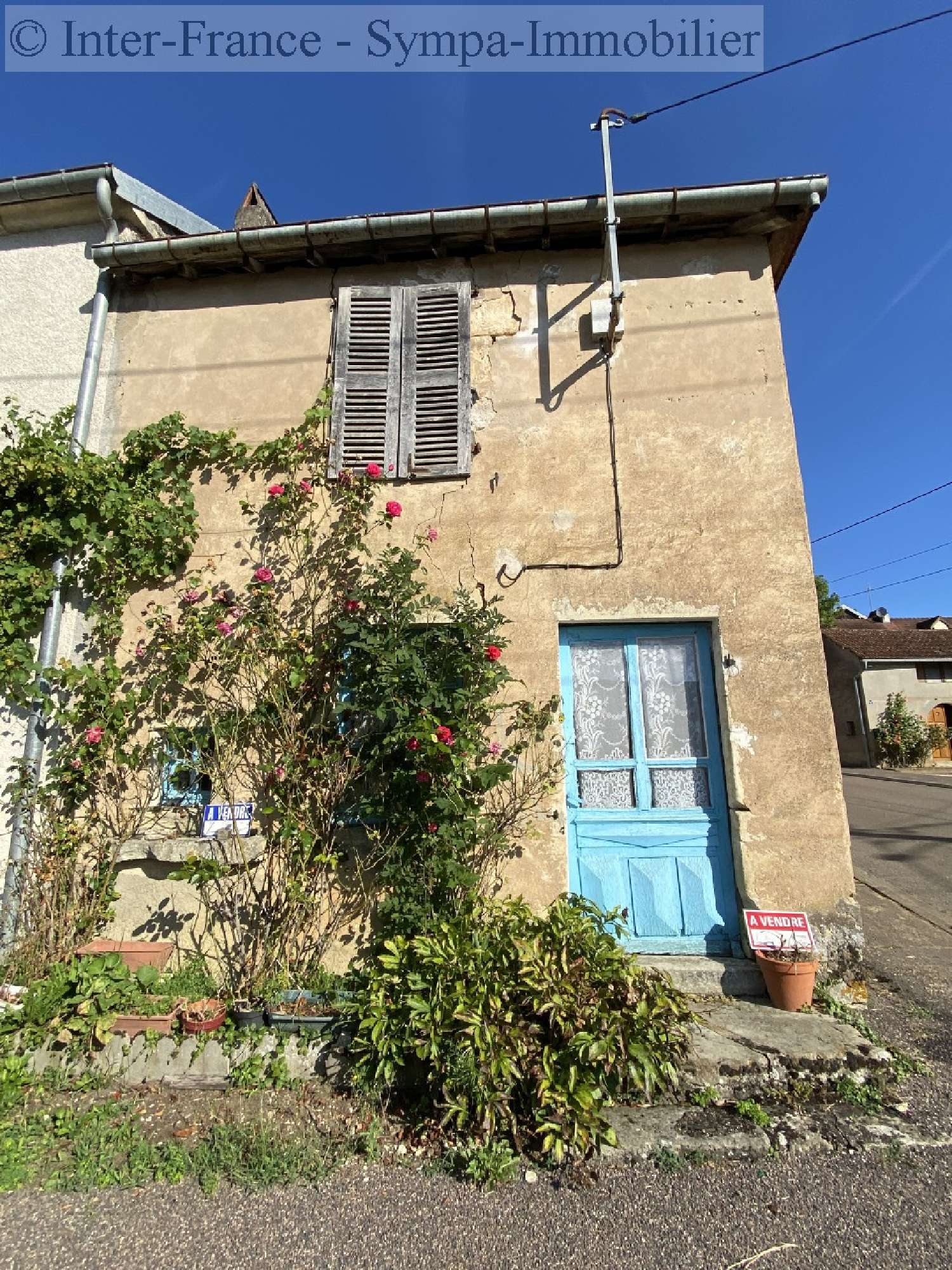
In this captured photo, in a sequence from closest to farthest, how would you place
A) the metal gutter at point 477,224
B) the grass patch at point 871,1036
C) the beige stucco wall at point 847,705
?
the grass patch at point 871,1036 < the metal gutter at point 477,224 < the beige stucco wall at point 847,705

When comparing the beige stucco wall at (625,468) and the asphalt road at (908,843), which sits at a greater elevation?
the beige stucco wall at (625,468)

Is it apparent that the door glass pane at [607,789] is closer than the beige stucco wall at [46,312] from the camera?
Yes

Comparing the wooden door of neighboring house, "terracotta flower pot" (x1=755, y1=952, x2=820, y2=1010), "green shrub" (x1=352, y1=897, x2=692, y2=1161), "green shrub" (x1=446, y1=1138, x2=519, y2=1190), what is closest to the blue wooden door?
"terracotta flower pot" (x1=755, y1=952, x2=820, y2=1010)

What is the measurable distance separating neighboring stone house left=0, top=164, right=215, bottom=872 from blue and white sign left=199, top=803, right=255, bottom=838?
287 centimetres

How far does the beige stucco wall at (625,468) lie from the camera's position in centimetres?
362


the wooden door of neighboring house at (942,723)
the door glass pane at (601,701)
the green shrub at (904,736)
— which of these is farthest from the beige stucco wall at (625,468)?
the wooden door of neighboring house at (942,723)

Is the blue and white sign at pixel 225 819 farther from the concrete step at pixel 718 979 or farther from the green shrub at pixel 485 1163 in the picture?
the concrete step at pixel 718 979

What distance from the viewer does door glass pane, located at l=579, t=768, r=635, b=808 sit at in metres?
3.79

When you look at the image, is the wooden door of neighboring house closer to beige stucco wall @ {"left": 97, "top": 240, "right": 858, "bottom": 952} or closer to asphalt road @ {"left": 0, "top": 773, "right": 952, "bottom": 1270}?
beige stucco wall @ {"left": 97, "top": 240, "right": 858, "bottom": 952}

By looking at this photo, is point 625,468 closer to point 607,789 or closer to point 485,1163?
point 607,789

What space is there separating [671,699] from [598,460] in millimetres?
1661

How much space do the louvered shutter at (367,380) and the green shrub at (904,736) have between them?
2285 centimetres

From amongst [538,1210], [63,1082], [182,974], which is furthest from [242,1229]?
[182,974]

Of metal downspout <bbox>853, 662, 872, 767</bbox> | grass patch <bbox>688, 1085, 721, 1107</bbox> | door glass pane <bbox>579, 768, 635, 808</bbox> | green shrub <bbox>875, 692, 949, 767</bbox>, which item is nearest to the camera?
grass patch <bbox>688, 1085, 721, 1107</bbox>
